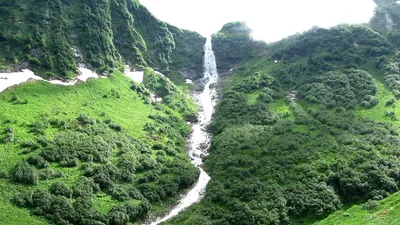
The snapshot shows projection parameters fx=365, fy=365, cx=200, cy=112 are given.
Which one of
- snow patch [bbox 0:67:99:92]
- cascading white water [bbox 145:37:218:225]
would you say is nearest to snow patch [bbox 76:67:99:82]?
snow patch [bbox 0:67:99:92]

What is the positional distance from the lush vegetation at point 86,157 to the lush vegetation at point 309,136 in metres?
10.4

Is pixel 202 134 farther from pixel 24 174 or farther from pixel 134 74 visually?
pixel 24 174

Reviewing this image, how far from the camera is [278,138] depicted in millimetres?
104312

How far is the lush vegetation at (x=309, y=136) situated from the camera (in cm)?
7525

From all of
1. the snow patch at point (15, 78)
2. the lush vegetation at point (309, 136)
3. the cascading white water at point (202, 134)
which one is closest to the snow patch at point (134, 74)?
the cascading white water at point (202, 134)

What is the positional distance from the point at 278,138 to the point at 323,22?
11110 cm

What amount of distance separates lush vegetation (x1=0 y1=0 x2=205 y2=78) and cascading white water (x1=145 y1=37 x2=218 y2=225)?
6945 mm

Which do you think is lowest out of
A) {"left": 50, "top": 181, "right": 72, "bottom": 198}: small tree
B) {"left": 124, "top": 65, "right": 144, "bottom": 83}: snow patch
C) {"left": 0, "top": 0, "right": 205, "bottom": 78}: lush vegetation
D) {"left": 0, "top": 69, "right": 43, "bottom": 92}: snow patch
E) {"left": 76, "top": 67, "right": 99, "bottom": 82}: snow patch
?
{"left": 50, "top": 181, "right": 72, "bottom": 198}: small tree

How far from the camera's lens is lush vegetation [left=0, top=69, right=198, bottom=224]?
68375mm

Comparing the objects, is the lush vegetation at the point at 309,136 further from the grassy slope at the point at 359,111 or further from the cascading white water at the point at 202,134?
the cascading white water at the point at 202,134

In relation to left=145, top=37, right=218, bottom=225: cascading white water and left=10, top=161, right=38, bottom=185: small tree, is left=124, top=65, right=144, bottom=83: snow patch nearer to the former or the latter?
left=145, top=37, right=218, bottom=225: cascading white water

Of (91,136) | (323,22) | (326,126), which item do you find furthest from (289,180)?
(323,22)

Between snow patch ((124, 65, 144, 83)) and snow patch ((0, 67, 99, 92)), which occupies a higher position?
snow patch ((124, 65, 144, 83))

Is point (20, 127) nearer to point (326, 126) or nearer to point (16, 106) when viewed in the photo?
point (16, 106)
